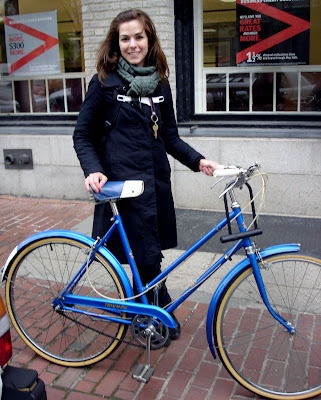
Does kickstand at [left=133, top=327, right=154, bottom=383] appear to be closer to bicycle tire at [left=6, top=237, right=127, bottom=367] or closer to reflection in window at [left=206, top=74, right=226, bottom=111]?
bicycle tire at [left=6, top=237, right=127, bottom=367]

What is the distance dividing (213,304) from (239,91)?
399 cm

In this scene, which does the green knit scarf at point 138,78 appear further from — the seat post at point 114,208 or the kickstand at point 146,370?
the kickstand at point 146,370

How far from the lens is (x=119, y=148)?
2.97 meters

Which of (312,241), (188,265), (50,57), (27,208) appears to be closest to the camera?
(188,265)

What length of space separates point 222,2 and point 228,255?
4.22m

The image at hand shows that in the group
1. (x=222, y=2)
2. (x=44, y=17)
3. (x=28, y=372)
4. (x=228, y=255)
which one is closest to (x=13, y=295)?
(x=28, y=372)

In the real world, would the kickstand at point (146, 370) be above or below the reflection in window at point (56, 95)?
below

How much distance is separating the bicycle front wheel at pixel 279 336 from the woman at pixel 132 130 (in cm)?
64

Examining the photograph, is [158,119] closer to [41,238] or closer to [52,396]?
[41,238]

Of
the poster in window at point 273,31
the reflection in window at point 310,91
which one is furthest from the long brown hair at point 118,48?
the reflection in window at point 310,91

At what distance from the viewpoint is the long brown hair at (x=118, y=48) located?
115 inches

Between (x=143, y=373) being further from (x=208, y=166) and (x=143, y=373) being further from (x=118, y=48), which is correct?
(x=118, y=48)

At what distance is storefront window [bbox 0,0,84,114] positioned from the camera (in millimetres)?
6852

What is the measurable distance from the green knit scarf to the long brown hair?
8 centimetres
